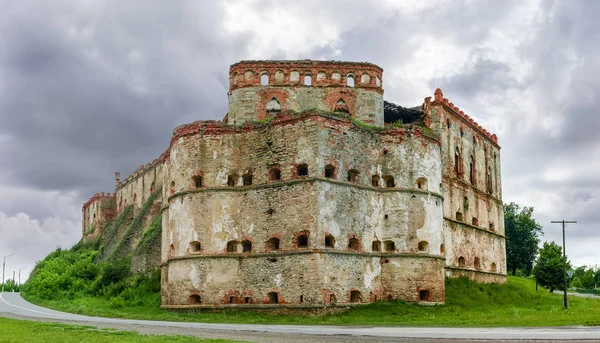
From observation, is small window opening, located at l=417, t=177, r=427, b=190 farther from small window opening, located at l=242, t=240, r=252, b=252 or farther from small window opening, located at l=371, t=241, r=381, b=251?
small window opening, located at l=242, t=240, r=252, b=252

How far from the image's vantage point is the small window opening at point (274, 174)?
3459 centimetres

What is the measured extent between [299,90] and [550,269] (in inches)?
1392

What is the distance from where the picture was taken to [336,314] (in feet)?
103

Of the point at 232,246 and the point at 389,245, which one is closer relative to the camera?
the point at 232,246

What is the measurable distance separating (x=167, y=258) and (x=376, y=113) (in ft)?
49.6

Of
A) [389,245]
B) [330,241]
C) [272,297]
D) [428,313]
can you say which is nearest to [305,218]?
[330,241]

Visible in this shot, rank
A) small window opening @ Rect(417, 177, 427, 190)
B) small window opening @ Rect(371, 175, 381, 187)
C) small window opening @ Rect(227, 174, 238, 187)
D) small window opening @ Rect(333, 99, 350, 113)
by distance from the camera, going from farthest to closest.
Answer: small window opening @ Rect(333, 99, 350, 113)
small window opening @ Rect(417, 177, 427, 190)
small window opening @ Rect(371, 175, 381, 187)
small window opening @ Rect(227, 174, 238, 187)

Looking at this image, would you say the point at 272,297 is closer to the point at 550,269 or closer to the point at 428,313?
the point at 428,313

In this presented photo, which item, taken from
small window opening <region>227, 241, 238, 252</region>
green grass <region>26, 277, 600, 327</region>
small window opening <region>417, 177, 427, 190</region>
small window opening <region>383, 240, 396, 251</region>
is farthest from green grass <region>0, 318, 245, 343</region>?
small window opening <region>417, 177, 427, 190</region>

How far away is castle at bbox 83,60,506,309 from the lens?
32.7m

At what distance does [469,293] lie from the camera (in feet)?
131

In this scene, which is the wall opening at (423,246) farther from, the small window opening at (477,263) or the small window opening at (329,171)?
the small window opening at (477,263)

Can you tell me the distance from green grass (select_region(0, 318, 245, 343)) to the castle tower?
1898 cm

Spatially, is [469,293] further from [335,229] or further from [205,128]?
[205,128]
